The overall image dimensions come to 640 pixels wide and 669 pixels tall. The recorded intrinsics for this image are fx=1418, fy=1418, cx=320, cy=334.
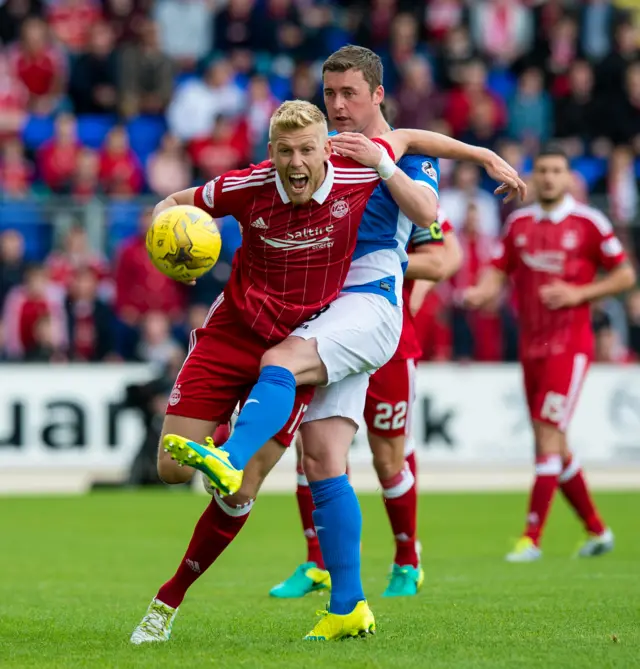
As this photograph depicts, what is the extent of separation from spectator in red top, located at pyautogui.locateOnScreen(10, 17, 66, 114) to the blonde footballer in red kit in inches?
411

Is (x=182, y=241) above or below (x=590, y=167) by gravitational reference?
below

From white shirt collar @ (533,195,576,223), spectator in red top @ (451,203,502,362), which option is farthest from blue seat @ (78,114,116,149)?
white shirt collar @ (533,195,576,223)

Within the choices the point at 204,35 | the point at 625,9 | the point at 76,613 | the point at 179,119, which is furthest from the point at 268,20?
the point at 76,613

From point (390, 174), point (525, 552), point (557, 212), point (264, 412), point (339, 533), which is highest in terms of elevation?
point (390, 174)

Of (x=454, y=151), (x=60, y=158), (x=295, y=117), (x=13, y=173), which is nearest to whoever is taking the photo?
(x=295, y=117)

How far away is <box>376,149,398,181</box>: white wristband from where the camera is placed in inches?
235

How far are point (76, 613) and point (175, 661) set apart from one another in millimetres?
1753

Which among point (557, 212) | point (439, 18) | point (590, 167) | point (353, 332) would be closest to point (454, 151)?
point (353, 332)

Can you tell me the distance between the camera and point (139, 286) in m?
16.7

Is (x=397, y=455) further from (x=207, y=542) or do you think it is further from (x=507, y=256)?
(x=507, y=256)

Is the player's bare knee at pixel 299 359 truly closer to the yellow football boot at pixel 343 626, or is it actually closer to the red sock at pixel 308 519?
the yellow football boot at pixel 343 626

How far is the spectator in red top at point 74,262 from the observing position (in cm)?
1656

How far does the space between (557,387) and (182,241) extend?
514 cm

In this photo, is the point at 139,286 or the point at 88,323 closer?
the point at 88,323
